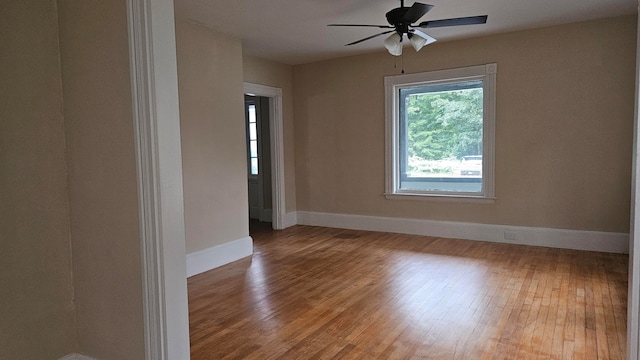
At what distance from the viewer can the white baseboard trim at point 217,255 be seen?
4.29m

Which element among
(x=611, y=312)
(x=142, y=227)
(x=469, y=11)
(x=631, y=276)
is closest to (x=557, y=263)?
(x=611, y=312)

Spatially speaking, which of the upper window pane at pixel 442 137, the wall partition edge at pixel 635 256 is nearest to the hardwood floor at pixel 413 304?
the upper window pane at pixel 442 137

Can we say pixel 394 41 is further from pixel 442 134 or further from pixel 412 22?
pixel 442 134

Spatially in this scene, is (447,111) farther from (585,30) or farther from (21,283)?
(21,283)

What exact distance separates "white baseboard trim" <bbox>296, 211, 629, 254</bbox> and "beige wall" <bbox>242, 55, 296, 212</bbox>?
0.44 m

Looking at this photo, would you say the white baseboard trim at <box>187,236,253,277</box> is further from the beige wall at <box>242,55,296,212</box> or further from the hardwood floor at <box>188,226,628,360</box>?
the beige wall at <box>242,55,296,212</box>

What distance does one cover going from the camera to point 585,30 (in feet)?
15.3

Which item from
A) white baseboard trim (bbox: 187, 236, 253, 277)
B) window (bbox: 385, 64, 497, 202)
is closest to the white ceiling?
window (bbox: 385, 64, 497, 202)

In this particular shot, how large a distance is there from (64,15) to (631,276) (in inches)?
106

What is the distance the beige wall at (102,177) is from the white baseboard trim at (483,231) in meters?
4.50

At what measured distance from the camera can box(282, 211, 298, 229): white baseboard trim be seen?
6.59m

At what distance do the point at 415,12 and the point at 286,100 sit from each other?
3.39 meters

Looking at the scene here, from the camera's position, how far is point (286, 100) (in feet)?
21.6

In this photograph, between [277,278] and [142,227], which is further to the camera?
[277,278]
